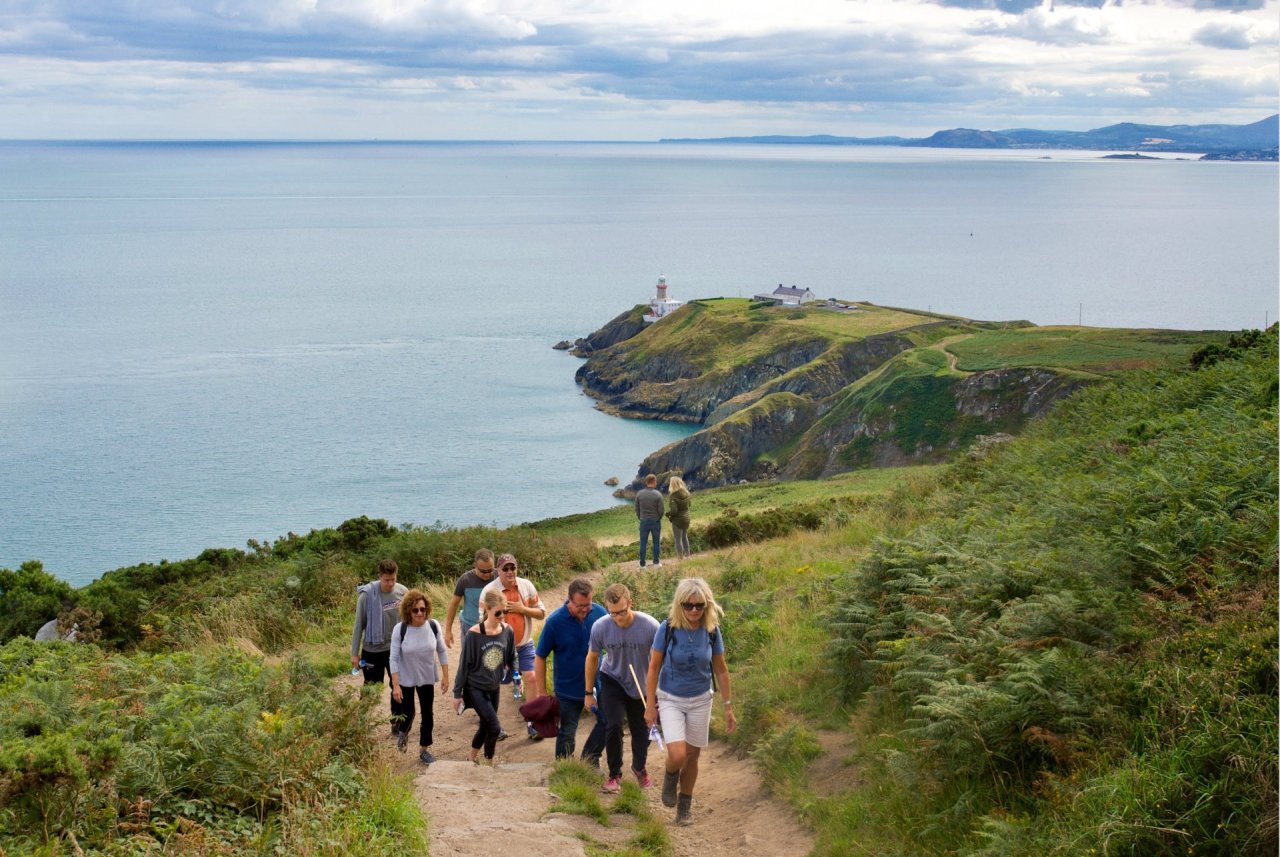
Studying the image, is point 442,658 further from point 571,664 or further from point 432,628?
point 571,664

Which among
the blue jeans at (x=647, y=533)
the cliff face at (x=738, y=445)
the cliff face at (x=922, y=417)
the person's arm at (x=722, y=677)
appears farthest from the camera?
the cliff face at (x=738, y=445)

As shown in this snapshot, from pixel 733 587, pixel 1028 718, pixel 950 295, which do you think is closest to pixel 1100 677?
pixel 1028 718

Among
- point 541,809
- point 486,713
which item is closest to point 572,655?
point 486,713

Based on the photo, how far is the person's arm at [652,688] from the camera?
8.35 meters

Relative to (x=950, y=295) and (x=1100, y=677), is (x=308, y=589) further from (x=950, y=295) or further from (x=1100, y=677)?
(x=950, y=295)

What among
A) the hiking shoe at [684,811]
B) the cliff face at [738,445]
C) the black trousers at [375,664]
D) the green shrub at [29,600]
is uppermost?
the black trousers at [375,664]

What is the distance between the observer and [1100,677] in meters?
7.09

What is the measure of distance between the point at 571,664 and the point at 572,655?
0.29 feet

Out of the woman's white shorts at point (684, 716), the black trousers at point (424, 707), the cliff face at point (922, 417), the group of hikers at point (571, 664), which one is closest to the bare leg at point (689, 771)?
the group of hikers at point (571, 664)

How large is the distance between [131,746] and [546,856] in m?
2.79

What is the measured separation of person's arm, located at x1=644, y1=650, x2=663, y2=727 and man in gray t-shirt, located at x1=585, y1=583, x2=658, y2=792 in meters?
0.21

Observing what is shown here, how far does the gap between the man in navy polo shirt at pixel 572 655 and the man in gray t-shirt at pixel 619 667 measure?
30 cm

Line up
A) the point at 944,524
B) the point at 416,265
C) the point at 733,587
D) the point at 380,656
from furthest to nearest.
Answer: the point at 416,265, the point at 733,587, the point at 944,524, the point at 380,656

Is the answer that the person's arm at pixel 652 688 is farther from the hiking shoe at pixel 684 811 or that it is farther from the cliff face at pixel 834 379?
the cliff face at pixel 834 379
